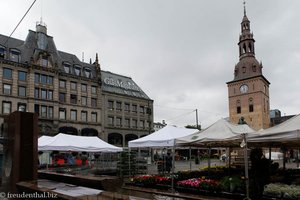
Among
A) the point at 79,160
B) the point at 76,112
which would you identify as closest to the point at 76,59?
the point at 76,112

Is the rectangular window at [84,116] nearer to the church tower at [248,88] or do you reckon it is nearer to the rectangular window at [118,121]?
the rectangular window at [118,121]

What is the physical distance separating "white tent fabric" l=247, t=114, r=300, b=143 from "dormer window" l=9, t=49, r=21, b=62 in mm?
46875

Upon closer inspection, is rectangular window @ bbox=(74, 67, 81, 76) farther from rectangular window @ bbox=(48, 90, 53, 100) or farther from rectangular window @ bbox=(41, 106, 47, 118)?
rectangular window @ bbox=(41, 106, 47, 118)

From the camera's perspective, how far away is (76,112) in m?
56.3

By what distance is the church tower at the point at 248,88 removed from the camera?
85875 millimetres

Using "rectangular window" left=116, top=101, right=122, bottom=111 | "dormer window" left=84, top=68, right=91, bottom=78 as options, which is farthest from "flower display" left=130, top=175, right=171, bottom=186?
"rectangular window" left=116, top=101, right=122, bottom=111

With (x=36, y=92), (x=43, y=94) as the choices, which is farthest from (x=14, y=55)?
(x=43, y=94)

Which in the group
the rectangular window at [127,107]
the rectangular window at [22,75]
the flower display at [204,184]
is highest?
the rectangular window at [22,75]

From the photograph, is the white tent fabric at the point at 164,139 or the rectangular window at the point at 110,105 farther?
the rectangular window at the point at 110,105

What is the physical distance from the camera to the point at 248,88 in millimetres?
87438

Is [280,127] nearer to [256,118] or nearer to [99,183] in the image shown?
[99,183]

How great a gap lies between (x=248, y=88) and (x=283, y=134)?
267 ft

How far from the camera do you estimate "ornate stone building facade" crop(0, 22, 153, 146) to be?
162 feet

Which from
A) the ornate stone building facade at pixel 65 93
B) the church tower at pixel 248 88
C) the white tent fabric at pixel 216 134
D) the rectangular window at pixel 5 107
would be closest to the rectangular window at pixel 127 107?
the ornate stone building facade at pixel 65 93
